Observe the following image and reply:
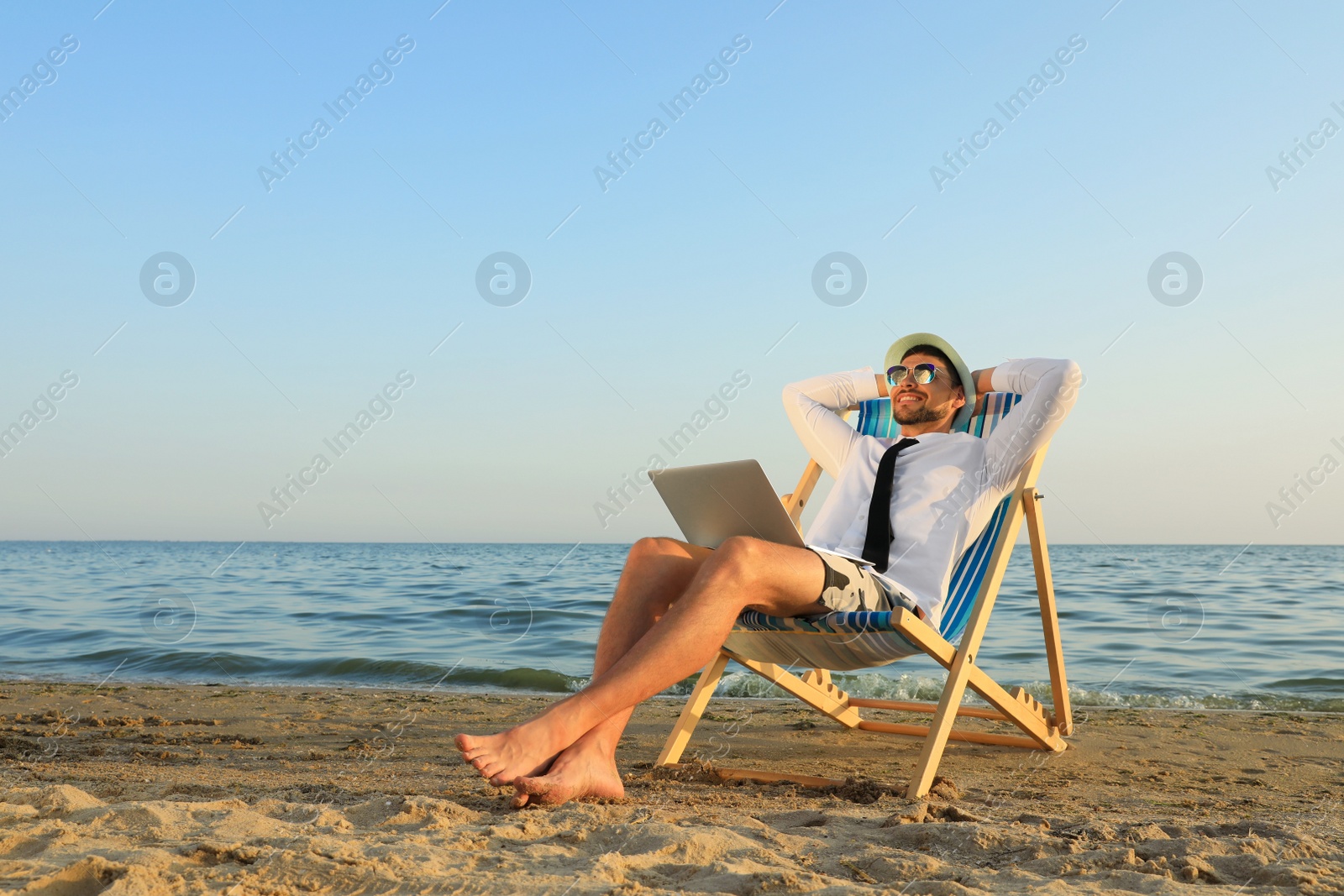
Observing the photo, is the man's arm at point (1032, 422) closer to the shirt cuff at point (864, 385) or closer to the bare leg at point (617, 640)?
the shirt cuff at point (864, 385)

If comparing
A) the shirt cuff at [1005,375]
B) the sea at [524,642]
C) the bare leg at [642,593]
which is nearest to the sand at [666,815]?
the bare leg at [642,593]

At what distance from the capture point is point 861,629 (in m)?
2.72

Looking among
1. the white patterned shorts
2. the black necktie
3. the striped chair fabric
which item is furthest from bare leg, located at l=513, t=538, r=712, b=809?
the black necktie

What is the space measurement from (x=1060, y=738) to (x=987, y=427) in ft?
4.07

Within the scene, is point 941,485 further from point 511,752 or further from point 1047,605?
point 511,752

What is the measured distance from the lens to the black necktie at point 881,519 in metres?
3.13

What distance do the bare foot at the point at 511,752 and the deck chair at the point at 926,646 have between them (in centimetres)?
84

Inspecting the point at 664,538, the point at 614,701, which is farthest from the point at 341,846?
the point at 664,538

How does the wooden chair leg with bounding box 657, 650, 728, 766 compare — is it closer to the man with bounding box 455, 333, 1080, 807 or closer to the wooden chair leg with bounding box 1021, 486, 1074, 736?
the man with bounding box 455, 333, 1080, 807

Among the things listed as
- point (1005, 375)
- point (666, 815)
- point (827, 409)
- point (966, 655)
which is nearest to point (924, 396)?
point (1005, 375)

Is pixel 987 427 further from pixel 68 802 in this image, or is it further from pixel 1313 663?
pixel 1313 663

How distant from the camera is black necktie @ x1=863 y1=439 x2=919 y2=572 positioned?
10.3ft

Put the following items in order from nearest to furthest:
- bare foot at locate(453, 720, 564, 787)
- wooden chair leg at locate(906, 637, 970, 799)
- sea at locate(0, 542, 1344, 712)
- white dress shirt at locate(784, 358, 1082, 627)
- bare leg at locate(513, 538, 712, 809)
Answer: bare foot at locate(453, 720, 564, 787) → bare leg at locate(513, 538, 712, 809) → wooden chair leg at locate(906, 637, 970, 799) → white dress shirt at locate(784, 358, 1082, 627) → sea at locate(0, 542, 1344, 712)

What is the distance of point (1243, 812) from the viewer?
8.89 ft
